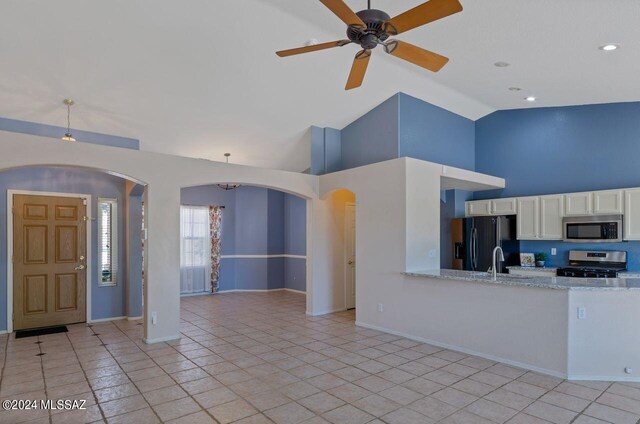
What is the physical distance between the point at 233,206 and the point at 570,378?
7.87 m

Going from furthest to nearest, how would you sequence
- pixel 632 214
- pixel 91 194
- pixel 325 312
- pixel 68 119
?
pixel 325 312, pixel 91 194, pixel 68 119, pixel 632 214

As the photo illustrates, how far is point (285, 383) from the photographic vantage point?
3.94 meters

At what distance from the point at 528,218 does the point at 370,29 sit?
5.20m

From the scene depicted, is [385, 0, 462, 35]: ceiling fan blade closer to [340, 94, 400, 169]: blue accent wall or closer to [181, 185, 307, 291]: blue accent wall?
[340, 94, 400, 169]: blue accent wall

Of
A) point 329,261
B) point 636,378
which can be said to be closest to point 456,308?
point 636,378

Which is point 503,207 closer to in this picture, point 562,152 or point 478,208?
point 478,208

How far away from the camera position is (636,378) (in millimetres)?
3936

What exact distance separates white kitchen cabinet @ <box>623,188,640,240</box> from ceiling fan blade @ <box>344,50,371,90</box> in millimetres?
4486

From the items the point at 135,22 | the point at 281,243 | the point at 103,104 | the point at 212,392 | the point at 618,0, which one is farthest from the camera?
the point at 281,243

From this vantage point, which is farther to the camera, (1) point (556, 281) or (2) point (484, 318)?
(2) point (484, 318)

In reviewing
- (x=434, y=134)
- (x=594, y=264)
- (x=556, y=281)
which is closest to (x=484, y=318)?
(x=556, y=281)

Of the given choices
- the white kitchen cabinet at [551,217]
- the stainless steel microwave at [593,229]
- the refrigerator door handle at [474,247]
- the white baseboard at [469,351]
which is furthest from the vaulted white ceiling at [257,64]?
the white baseboard at [469,351]

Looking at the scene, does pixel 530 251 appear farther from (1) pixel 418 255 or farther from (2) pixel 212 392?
(2) pixel 212 392

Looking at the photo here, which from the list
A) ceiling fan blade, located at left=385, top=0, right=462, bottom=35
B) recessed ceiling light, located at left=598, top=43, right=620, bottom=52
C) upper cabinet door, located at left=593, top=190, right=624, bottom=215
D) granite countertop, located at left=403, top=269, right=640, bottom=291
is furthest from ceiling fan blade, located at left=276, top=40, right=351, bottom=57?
upper cabinet door, located at left=593, top=190, right=624, bottom=215
